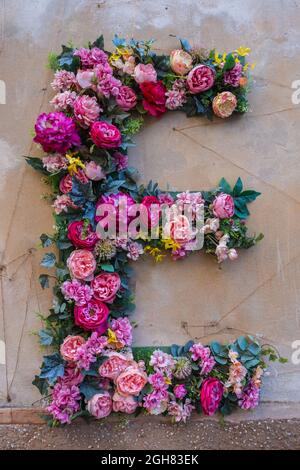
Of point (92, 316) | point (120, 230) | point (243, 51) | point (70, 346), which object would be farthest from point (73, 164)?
point (243, 51)

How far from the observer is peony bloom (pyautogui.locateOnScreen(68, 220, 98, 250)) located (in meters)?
1.93

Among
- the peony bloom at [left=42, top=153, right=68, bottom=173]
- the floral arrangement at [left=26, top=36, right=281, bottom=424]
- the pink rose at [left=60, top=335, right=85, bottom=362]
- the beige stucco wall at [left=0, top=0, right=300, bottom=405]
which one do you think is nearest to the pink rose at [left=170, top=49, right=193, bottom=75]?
the floral arrangement at [left=26, top=36, right=281, bottom=424]

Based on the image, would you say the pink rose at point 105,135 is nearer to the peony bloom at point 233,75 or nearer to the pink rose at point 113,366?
the peony bloom at point 233,75

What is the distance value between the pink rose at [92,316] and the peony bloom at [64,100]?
0.80 meters

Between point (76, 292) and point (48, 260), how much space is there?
0.62ft

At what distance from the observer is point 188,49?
2086 mm

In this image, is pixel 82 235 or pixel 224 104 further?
pixel 224 104

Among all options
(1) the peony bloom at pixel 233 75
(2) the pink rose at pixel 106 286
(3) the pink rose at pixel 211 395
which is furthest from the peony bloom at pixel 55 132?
(3) the pink rose at pixel 211 395

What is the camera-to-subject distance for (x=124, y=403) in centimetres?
193

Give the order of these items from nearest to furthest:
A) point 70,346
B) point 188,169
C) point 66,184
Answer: point 70,346 < point 66,184 < point 188,169

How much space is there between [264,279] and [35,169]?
1087mm

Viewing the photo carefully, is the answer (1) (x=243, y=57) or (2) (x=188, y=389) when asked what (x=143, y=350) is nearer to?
(2) (x=188, y=389)

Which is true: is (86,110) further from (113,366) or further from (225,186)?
(113,366)

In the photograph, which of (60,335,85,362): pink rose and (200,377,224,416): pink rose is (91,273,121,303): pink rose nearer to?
(60,335,85,362): pink rose
